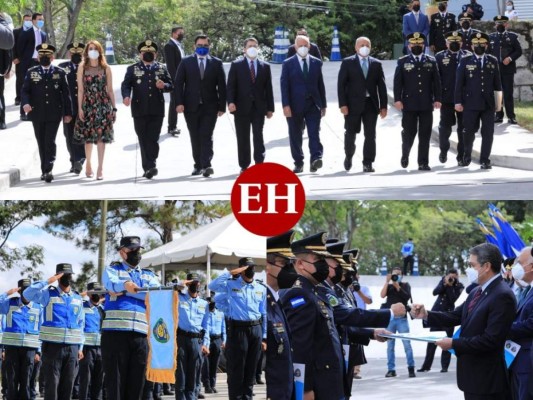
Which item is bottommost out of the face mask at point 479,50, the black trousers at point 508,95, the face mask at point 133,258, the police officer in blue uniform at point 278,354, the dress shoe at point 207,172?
the police officer in blue uniform at point 278,354

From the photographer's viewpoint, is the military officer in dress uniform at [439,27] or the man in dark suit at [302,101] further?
the military officer in dress uniform at [439,27]

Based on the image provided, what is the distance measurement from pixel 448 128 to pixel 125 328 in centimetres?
962

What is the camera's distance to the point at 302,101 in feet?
58.2

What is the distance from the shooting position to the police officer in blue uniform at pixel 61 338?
37.7 ft

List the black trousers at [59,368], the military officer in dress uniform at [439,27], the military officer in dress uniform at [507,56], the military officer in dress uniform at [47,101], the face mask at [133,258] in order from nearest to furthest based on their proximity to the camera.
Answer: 1. the face mask at [133,258]
2. the black trousers at [59,368]
3. the military officer in dress uniform at [47,101]
4. the military officer in dress uniform at [507,56]
5. the military officer in dress uniform at [439,27]

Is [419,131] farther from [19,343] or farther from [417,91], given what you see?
[19,343]

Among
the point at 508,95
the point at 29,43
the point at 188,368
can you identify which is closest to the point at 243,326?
the point at 188,368

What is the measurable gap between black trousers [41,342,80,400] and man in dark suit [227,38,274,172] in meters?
6.03

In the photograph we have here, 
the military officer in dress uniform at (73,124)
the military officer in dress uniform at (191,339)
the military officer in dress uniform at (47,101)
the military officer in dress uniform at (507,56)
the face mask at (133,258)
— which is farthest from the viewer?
the military officer in dress uniform at (507,56)

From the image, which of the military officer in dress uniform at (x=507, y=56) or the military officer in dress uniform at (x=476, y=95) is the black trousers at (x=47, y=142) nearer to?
the military officer in dress uniform at (x=476, y=95)

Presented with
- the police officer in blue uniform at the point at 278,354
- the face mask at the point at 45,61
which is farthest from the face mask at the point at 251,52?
the police officer in blue uniform at the point at 278,354

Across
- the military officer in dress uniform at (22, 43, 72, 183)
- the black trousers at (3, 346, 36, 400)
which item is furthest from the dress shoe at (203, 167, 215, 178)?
the black trousers at (3, 346, 36, 400)

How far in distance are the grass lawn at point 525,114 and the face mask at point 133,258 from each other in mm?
13266

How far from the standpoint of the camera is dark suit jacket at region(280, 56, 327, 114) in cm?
1772
